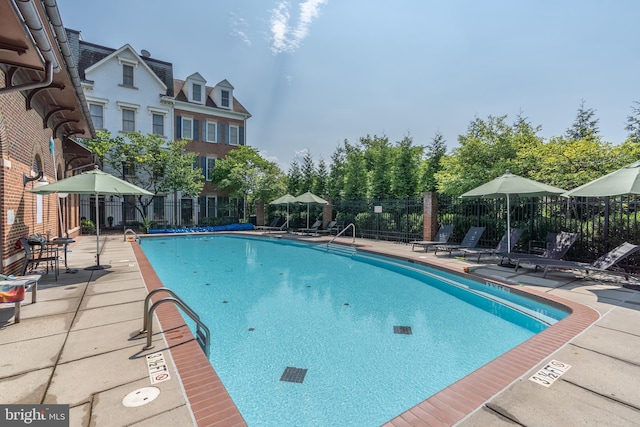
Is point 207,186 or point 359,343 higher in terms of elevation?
point 207,186

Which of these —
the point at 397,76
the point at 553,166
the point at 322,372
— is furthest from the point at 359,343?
the point at 397,76

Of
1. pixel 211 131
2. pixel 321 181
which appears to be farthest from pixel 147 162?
pixel 321 181

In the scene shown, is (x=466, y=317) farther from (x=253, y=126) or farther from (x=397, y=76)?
(x=253, y=126)

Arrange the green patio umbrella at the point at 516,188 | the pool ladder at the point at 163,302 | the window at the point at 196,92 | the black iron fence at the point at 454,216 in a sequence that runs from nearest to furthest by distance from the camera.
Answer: the pool ladder at the point at 163,302
the green patio umbrella at the point at 516,188
the black iron fence at the point at 454,216
the window at the point at 196,92

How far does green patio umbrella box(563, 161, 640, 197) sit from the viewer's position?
550 cm

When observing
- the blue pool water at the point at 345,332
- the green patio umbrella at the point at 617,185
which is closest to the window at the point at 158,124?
the blue pool water at the point at 345,332

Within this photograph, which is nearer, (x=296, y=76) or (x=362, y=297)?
(x=362, y=297)

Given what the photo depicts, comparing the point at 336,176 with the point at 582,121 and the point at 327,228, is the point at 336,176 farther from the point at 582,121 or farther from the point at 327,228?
the point at 582,121

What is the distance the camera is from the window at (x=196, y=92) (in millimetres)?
23834

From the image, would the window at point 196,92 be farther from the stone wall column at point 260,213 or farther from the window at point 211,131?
the stone wall column at point 260,213

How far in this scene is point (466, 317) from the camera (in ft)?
18.3

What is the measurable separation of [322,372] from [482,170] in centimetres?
1125

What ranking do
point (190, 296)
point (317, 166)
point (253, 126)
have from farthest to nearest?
point (253, 126) → point (317, 166) → point (190, 296)

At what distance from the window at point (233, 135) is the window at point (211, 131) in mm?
1174
